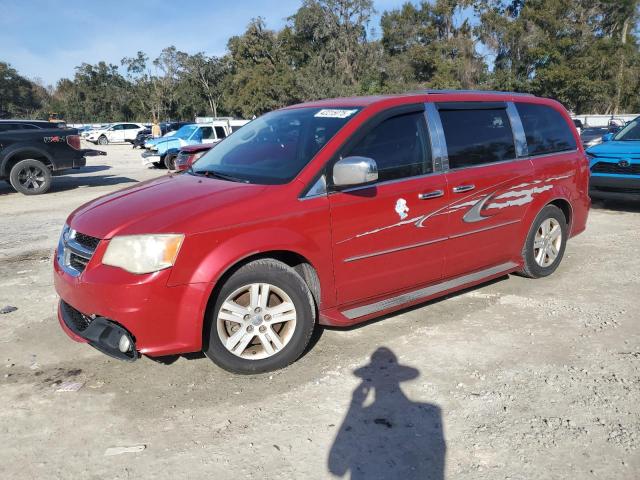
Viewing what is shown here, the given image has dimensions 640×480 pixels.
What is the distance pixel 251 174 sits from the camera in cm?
382

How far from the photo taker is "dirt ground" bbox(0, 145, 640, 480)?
2.63 meters

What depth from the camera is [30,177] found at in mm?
12039

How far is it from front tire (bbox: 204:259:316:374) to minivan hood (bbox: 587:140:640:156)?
714 centimetres

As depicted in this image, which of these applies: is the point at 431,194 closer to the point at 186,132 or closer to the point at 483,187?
the point at 483,187

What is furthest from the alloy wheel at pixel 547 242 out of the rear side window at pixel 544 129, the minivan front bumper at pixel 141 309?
the minivan front bumper at pixel 141 309

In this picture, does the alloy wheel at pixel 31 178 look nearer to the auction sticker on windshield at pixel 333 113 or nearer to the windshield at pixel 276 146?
the windshield at pixel 276 146

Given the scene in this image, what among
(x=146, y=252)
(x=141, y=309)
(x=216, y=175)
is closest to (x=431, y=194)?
(x=216, y=175)

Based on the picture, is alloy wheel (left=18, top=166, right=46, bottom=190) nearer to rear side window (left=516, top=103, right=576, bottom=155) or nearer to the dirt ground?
the dirt ground

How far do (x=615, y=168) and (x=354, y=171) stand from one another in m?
6.87

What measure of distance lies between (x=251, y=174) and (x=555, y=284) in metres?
3.28

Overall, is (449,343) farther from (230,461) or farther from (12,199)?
(12,199)

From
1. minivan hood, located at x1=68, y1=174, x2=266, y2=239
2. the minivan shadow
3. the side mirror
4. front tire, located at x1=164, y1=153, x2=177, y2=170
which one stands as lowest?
the minivan shadow

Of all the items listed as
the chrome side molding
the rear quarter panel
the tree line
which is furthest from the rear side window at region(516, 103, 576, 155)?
the tree line

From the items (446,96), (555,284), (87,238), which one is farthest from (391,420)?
(555,284)
